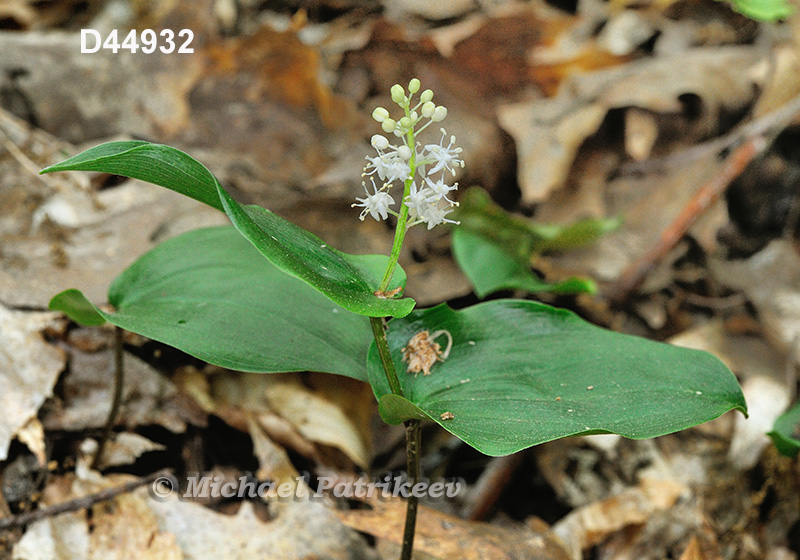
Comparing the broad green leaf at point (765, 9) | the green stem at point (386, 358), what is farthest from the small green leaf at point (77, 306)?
the broad green leaf at point (765, 9)

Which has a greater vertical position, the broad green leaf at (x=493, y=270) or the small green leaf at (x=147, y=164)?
the small green leaf at (x=147, y=164)

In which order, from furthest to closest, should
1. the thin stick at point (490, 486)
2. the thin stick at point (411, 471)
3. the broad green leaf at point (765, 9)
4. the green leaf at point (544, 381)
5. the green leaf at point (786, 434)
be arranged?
the broad green leaf at point (765, 9) → the thin stick at point (490, 486) → the green leaf at point (786, 434) → the thin stick at point (411, 471) → the green leaf at point (544, 381)

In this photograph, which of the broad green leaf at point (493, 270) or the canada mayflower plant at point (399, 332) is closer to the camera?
the canada mayflower plant at point (399, 332)

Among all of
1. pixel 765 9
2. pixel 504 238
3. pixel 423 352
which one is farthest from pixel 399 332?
pixel 765 9

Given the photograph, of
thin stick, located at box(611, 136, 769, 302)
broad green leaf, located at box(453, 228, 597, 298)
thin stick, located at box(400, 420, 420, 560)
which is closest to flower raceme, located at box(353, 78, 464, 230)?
thin stick, located at box(400, 420, 420, 560)

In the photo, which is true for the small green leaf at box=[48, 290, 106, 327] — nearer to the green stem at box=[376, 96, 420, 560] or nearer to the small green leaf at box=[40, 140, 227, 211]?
the small green leaf at box=[40, 140, 227, 211]

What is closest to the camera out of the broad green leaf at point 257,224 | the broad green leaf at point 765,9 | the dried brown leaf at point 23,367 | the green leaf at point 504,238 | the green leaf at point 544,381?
the broad green leaf at point 257,224

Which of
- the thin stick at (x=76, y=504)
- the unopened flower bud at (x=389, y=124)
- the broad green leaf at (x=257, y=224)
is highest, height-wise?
the unopened flower bud at (x=389, y=124)

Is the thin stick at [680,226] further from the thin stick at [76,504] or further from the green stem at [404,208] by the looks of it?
the thin stick at [76,504]
